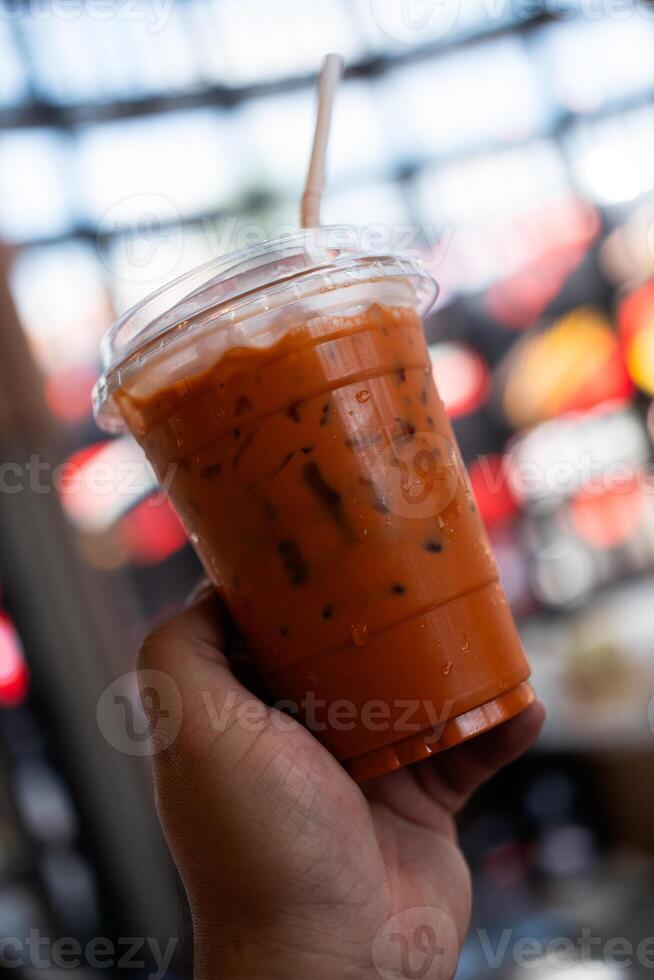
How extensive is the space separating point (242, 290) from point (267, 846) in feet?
1.99

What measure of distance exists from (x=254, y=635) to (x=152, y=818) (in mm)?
2605

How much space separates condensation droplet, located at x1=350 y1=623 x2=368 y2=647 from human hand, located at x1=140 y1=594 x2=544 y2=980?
0.12 m

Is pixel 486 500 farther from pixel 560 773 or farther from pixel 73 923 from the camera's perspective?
pixel 73 923

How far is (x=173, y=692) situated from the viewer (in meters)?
0.96

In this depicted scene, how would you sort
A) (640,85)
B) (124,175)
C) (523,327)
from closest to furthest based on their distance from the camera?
1. (124,175)
2. (640,85)
3. (523,327)

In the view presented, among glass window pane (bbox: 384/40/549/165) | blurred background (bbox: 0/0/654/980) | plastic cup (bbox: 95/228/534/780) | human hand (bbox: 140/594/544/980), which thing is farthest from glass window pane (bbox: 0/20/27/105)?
human hand (bbox: 140/594/544/980)

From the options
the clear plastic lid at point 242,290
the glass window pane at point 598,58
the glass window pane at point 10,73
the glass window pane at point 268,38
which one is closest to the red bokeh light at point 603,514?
the glass window pane at point 598,58

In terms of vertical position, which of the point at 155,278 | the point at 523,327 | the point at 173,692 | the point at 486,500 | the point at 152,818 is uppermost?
the point at 155,278

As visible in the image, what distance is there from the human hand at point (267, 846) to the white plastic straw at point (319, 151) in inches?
20.5

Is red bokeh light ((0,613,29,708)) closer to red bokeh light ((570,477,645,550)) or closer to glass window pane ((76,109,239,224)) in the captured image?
glass window pane ((76,109,239,224))

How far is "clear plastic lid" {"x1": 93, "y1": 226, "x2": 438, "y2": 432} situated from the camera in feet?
3.29

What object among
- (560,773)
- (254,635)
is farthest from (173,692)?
(560,773)

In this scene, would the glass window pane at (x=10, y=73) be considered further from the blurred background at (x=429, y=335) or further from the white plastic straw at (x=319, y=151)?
the white plastic straw at (x=319, y=151)

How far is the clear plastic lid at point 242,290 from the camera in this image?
1002mm
